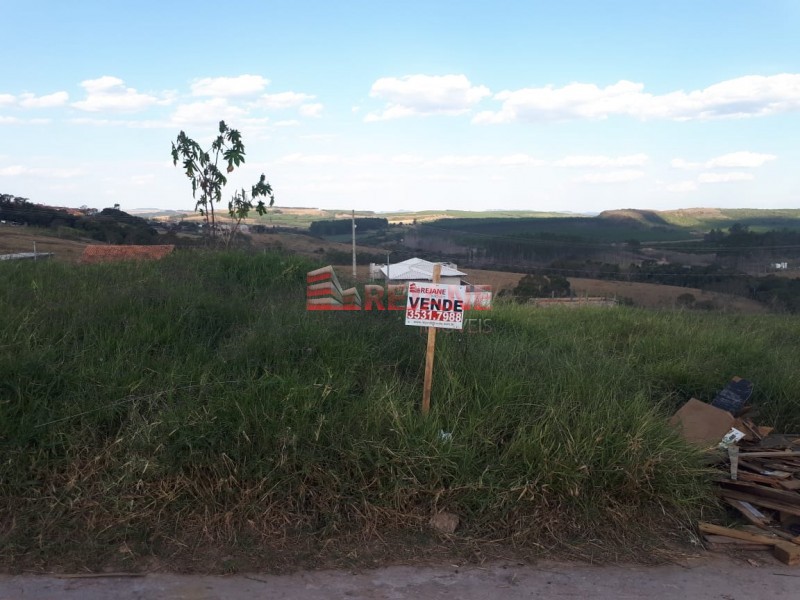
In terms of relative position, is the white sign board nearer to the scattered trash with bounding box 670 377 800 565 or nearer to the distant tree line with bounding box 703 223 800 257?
the scattered trash with bounding box 670 377 800 565

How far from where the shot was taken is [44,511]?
3701 millimetres

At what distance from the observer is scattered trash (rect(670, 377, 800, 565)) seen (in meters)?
3.89

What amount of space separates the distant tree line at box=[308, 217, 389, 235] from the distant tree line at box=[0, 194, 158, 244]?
23.2 ft

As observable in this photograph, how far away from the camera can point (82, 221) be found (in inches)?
1044

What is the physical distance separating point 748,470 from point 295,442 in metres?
3.23

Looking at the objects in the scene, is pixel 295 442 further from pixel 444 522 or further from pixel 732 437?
pixel 732 437

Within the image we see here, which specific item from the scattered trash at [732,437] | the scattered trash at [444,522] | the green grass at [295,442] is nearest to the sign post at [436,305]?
the green grass at [295,442]

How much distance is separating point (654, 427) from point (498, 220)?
1919 inches

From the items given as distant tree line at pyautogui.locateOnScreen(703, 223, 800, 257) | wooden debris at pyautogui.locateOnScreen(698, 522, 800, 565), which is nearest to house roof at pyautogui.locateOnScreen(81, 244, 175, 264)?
wooden debris at pyautogui.locateOnScreen(698, 522, 800, 565)

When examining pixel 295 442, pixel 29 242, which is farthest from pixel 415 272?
pixel 29 242

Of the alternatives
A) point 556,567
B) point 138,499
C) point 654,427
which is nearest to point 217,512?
point 138,499

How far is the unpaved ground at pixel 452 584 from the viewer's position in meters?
3.21

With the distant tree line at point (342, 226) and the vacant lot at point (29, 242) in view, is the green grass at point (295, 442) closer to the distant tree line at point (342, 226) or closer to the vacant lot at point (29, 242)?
the vacant lot at point (29, 242)

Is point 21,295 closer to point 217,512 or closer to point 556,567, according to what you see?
point 217,512
